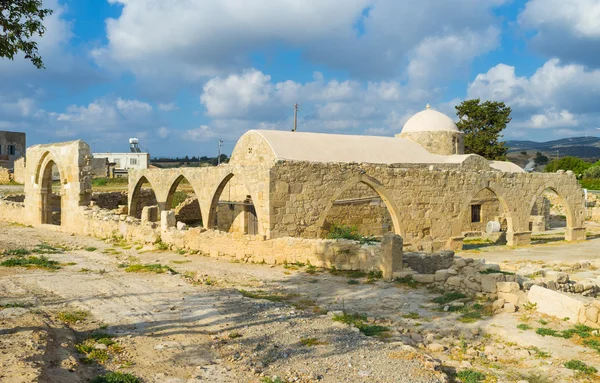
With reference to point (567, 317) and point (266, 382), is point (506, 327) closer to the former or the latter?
point (567, 317)

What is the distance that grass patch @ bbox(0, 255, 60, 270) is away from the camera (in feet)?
32.2

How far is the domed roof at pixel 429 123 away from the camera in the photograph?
24.7m

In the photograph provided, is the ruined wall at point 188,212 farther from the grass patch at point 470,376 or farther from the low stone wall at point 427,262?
the grass patch at point 470,376

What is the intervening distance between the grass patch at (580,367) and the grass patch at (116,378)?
4.29 meters

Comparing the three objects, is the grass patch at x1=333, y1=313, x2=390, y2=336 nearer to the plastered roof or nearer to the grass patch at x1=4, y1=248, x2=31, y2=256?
the grass patch at x1=4, y1=248, x2=31, y2=256

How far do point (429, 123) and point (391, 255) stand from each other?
16.8 m

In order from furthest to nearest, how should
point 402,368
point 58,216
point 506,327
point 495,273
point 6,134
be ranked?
point 6,134 < point 58,216 < point 495,273 < point 506,327 < point 402,368

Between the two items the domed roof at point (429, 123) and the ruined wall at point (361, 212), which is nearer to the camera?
the ruined wall at point (361, 212)

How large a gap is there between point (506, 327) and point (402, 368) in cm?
247

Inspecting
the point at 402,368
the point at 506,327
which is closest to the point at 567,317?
the point at 506,327

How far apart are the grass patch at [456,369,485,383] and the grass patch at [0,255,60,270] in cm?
800

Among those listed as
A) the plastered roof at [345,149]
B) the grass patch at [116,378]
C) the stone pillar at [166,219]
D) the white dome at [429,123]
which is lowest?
the grass patch at [116,378]

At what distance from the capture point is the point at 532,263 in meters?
13.3

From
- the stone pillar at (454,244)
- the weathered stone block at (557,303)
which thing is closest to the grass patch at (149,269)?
the weathered stone block at (557,303)
